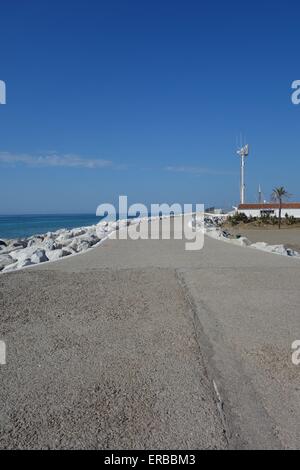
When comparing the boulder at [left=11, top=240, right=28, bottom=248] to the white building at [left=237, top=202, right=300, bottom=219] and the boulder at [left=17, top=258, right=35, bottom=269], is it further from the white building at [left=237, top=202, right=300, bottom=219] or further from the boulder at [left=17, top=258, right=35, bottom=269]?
the white building at [left=237, top=202, right=300, bottom=219]

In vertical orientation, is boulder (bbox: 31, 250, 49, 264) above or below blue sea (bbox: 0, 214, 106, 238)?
above

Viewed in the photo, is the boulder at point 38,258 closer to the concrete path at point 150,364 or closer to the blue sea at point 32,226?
the concrete path at point 150,364

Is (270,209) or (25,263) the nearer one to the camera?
(25,263)

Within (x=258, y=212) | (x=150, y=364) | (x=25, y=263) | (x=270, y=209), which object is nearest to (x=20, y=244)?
(x=25, y=263)

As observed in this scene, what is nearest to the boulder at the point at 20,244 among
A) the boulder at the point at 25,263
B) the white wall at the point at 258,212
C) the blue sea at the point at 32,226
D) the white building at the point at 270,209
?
the boulder at the point at 25,263

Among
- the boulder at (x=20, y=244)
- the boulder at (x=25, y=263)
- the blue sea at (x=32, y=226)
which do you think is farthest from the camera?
the blue sea at (x=32, y=226)

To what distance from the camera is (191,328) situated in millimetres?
5566

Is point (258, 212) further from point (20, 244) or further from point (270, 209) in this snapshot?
point (20, 244)

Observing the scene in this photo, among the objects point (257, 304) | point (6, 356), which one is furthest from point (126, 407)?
point (257, 304)

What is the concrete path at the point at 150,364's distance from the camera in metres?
3.10

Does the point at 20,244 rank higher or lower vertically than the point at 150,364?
lower

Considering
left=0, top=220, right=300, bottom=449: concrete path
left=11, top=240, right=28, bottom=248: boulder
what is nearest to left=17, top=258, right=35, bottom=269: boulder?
left=0, top=220, right=300, bottom=449: concrete path

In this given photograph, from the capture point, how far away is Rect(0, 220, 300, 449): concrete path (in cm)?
310

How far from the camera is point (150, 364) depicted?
14.2 ft
